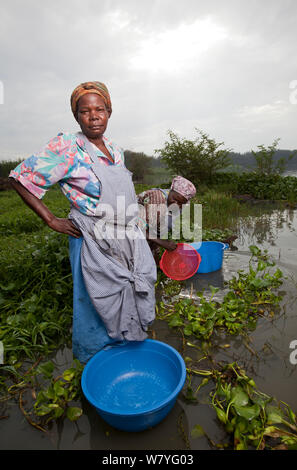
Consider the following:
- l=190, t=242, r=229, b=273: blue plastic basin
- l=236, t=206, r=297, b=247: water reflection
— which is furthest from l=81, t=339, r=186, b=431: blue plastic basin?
l=236, t=206, r=297, b=247: water reflection

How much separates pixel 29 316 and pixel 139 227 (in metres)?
1.13

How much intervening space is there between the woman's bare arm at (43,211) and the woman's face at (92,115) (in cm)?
55

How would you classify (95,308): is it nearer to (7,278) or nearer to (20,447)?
(20,447)

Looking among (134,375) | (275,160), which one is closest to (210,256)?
(134,375)

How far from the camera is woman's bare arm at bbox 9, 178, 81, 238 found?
1.60 m

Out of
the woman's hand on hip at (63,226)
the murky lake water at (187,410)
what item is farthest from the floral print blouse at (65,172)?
the murky lake water at (187,410)

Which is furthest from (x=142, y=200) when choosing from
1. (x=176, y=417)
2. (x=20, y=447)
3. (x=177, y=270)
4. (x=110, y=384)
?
(x=20, y=447)

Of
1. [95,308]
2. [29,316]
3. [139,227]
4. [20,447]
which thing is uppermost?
[139,227]

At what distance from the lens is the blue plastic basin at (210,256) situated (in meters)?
3.34

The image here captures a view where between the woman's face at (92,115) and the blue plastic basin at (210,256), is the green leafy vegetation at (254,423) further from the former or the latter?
the blue plastic basin at (210,256)

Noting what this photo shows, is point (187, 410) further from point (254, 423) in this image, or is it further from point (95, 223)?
point (95, 223)

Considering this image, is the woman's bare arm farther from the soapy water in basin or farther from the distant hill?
the distant hill

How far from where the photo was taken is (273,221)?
576 cm
